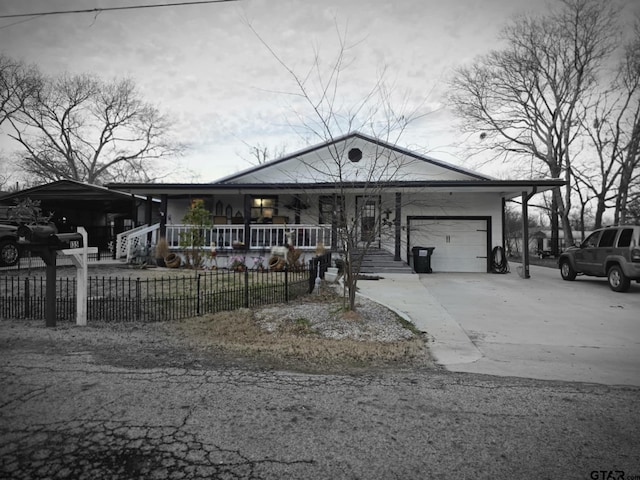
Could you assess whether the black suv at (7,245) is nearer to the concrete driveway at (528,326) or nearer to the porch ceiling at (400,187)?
the porch ceiling at (400,187)

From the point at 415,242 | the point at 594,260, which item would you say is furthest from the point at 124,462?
the point at 415,242

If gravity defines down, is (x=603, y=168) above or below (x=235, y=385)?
above

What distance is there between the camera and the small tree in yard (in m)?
13.1

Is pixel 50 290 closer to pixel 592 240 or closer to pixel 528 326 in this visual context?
pixel 528 326

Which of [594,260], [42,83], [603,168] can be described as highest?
[42,83]

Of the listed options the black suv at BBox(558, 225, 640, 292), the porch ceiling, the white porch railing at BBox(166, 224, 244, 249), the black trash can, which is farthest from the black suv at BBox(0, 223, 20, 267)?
the black suv at BBox(558, 225, 640, 292)

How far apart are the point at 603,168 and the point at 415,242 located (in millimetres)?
20537

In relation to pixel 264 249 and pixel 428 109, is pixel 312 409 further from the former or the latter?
pixel 264 249

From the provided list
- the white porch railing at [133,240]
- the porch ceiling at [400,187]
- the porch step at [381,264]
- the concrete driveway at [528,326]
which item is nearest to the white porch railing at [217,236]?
the white porch railing at [133,240]

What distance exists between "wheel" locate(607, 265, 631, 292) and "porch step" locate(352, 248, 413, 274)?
5.85 m

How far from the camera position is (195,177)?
37.4 metres

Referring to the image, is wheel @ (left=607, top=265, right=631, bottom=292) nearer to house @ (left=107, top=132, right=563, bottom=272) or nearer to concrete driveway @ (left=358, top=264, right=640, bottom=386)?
concrete driveway @ (left=358, top=264, right=640, bottom=386)

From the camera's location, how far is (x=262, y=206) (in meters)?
17.1

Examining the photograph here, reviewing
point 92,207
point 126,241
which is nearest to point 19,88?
point 92,207
